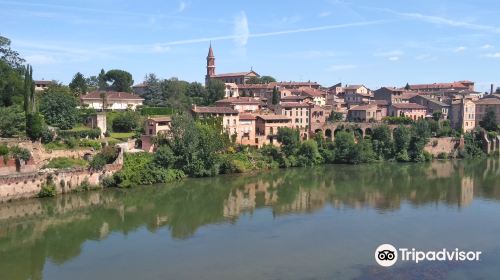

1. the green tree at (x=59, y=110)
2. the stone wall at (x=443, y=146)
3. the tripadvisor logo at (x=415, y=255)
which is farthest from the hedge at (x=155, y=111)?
the tripadvisor logo at (x=415, y=255)

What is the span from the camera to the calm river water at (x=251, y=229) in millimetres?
15883

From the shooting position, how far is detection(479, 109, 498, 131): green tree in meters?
47.4

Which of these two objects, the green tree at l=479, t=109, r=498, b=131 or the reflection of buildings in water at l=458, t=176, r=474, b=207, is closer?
the reflection of buildings in water at l=458, t=176, r=474, b=207

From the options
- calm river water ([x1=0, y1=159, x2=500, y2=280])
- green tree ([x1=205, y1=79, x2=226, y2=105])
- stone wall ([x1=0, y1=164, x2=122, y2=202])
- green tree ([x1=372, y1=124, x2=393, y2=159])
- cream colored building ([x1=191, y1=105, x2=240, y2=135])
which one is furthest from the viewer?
green tree ([x1=205, y1=79, x2=226, y2=105])

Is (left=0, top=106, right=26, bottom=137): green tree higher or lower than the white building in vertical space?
lower

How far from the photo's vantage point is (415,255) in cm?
1714

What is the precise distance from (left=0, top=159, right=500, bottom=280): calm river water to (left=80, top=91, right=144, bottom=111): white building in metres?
14.5

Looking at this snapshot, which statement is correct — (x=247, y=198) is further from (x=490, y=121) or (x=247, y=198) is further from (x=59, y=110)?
(x=490, y=121)

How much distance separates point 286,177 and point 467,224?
1317cm

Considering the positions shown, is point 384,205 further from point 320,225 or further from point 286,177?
point 286,177

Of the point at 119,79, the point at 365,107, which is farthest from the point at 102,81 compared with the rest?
the point at 365,107

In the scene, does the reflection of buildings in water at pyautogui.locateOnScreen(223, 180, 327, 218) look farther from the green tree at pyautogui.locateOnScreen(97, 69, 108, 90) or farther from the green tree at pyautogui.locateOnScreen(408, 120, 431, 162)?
the green tree at pyautogui.locateOnScreen(97, 69, 108, 90)

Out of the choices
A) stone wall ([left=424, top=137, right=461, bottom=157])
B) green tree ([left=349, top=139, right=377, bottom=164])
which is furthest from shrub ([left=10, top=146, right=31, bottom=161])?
stone wall ([left=424, top=137, right=461, bottom=157])

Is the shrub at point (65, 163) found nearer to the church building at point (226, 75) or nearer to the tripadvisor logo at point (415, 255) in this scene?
the tripadvisor logo at point (415, 255)
